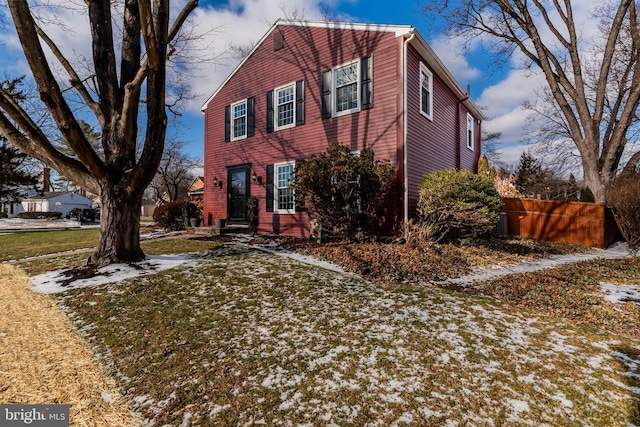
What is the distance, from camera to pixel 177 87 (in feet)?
31.5

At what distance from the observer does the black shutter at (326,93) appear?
30.0ft

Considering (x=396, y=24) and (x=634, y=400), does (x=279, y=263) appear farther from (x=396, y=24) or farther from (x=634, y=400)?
(x=396, y=24)

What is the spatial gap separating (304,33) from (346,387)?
34.6 feet

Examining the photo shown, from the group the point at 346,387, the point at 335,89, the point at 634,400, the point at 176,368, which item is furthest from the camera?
the point at 335,89

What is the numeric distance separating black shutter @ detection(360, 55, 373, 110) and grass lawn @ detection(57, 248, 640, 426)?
589 cm

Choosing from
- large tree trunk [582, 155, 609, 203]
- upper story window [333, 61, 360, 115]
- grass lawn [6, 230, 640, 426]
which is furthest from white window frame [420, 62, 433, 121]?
large tree trunk [582, 155, 609, 203]

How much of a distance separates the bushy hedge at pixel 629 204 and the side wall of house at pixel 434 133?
440 cm

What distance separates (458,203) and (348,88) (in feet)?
15.5

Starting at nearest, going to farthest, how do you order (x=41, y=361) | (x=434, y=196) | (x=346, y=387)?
(x=346, y=387), (x=41, y=361), (x=434, y=196)

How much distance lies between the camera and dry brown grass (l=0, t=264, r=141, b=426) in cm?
204

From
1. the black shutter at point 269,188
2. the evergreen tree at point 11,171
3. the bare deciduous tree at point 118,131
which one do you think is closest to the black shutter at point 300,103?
the black shutter at point 269,188

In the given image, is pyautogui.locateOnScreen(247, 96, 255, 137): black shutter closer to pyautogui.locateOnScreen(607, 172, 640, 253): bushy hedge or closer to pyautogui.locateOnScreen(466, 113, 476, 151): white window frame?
pyautogui.locateOnScreen(466, 113, 476, 151): white window frame

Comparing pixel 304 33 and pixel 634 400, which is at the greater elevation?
pixel 304 33

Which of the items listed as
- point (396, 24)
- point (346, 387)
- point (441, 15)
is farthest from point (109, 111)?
point (441, 15)
